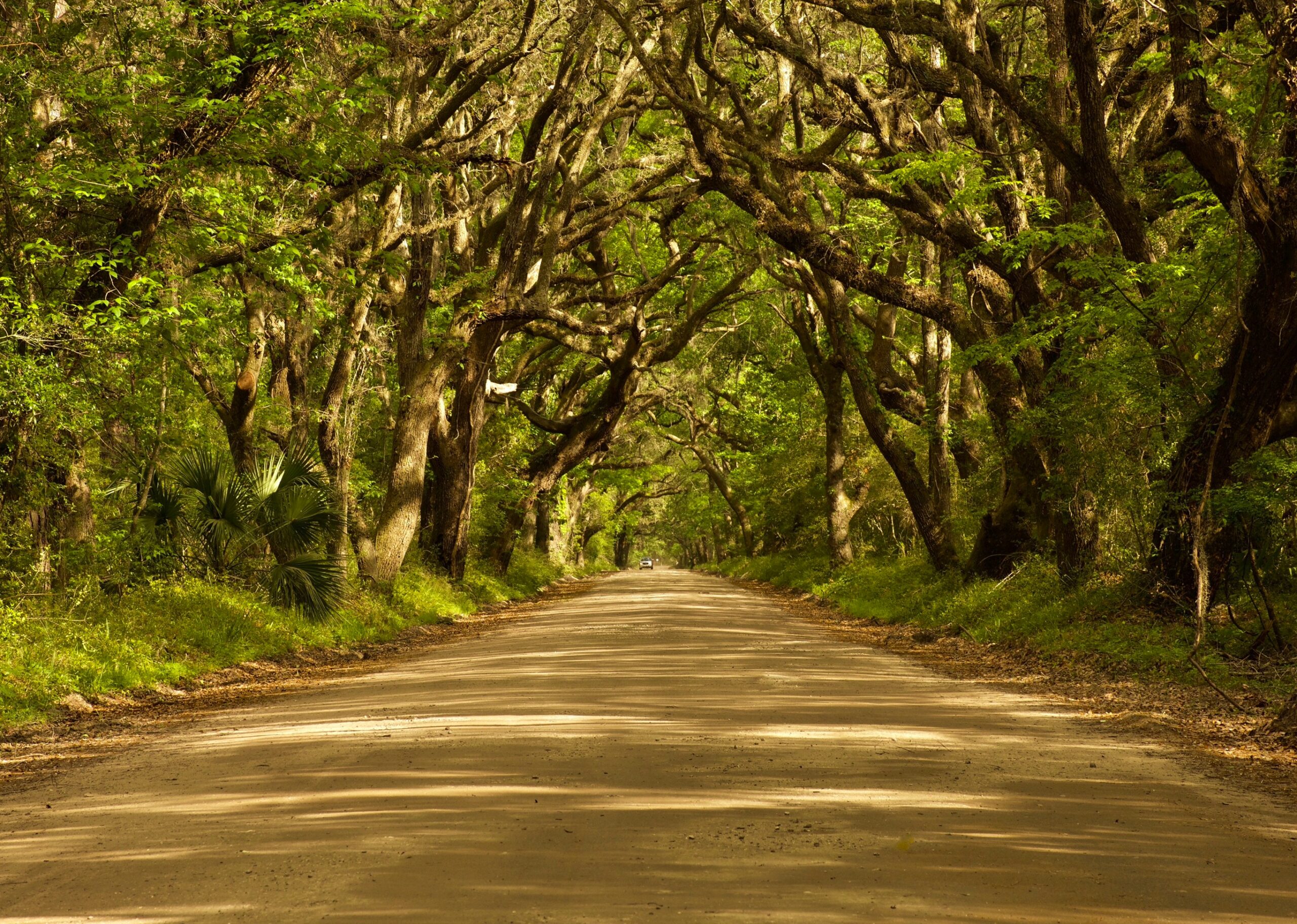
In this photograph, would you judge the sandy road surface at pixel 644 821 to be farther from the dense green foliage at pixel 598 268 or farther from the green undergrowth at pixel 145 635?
the dense green foliage at pixel 598 268

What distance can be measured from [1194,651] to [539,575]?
2972 cm

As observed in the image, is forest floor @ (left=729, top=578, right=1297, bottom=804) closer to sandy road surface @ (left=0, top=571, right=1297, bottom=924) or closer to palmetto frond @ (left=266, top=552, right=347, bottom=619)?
sandy road surface @ (left=0, top=571, right=1297, bottom=924)

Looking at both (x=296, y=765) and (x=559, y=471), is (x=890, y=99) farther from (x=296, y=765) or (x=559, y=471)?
(x=559, y=471)

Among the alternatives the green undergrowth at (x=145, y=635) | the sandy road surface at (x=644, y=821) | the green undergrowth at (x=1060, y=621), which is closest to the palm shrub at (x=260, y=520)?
the green undergrowth at (x=145, y=635)

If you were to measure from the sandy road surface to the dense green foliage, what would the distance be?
8.96ft

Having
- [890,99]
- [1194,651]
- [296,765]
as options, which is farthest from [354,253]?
[1194,651]

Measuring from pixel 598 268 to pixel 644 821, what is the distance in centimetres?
2399

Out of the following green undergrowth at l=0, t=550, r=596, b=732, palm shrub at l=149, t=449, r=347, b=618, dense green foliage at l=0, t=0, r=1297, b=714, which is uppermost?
dense green foliage at l=0, t=0, r=1297, b=714

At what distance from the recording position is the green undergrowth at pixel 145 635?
1004 cm

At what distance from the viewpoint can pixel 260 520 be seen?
49.9 feet

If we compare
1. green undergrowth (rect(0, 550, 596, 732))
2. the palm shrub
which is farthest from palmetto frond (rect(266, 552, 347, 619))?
green undergrowth (rect(0, 550, 596, 732))

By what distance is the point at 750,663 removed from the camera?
1296 cm

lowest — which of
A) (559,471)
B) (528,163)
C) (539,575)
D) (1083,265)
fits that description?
(539,575)

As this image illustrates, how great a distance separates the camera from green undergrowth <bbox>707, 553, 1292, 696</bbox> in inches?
424
